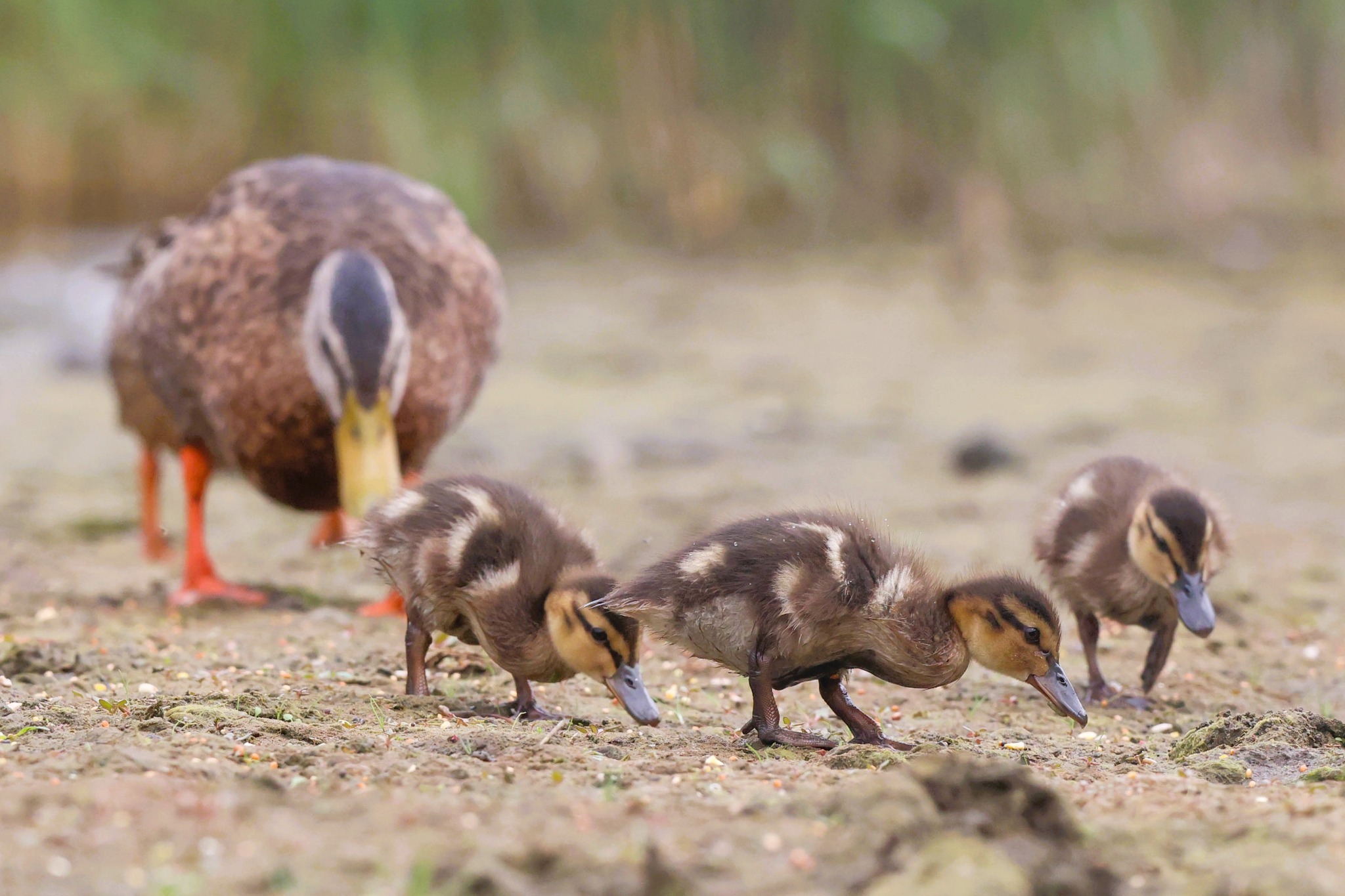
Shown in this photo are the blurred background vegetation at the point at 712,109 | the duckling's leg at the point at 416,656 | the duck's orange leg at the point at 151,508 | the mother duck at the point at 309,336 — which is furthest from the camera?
the blurred background vegetation at the point at 712,109

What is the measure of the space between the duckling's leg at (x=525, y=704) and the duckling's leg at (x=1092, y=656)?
4.99ft

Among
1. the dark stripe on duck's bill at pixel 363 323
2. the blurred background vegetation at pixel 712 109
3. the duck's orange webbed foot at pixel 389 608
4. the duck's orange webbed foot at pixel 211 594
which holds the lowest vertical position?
the duck's orange webbed foot at pixel 211 594

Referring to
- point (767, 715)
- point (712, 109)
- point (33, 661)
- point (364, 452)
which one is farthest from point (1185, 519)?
point (712, 109)

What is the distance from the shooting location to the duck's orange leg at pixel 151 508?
6523mm

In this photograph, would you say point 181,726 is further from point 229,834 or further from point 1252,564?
point 1252,564

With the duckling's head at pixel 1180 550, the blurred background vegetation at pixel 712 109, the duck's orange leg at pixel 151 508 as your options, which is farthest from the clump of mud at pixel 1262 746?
the blurred background vegetation at pixel 712 109

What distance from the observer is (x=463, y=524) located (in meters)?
4.10

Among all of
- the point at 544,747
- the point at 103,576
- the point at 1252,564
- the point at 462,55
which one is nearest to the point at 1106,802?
the point at 544,747

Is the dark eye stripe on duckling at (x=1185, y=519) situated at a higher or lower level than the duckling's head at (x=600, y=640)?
higher

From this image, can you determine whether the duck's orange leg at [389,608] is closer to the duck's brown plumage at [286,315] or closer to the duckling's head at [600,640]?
the duck's brown plumage at [286,315]

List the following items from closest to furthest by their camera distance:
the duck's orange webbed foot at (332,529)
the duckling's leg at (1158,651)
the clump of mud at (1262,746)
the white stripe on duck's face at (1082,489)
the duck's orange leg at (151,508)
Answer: the clump of mud at (1262,746) < the duckling's leg at (1158,651) < the white stripe on duck's face at (1082,489) < the duck's orange webbed foot at (332,529) < the duck's orange leg at (151,508)

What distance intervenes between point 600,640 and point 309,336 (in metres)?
1.90

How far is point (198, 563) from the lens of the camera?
18.6ft

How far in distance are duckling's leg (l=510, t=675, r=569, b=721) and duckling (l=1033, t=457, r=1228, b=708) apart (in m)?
1.55
